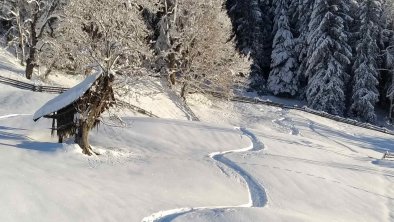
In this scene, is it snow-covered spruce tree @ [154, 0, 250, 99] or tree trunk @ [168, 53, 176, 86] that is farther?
tree trunk @ [168, 53, 176, 86]

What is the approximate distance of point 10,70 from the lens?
1449 inches

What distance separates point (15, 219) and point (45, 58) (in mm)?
25901

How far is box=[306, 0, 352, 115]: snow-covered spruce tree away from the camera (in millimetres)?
50625

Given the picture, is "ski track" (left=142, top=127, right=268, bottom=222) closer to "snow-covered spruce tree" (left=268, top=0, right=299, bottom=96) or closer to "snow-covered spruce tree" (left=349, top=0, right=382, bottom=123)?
"snow-covered spruce tree" (left=349, top=0, right=382, bottom=123)

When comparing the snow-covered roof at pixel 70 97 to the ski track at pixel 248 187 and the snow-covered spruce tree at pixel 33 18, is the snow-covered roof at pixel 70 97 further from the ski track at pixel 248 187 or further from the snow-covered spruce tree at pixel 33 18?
the snow-covered spruce tree at pixel 33 18

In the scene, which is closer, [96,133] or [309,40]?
[96,133]

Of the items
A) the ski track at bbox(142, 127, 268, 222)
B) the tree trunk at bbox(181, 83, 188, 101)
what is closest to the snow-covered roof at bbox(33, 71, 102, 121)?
the ski track at bbox(142, 127, 268, 222)

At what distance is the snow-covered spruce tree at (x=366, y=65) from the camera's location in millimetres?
51156

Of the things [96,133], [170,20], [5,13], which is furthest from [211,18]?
[96,133]

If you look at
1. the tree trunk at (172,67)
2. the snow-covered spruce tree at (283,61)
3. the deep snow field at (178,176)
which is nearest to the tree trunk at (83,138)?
the deep snow field at (178,176)

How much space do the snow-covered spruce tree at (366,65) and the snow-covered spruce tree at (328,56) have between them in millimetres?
1121

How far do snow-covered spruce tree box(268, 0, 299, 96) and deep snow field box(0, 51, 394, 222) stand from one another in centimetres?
2481

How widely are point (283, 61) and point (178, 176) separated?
3958 cm

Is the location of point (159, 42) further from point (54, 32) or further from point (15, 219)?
point (15, 219)
